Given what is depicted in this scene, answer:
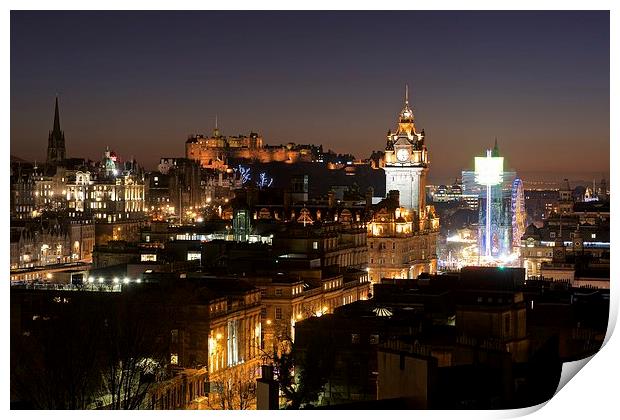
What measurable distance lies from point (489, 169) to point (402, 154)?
3375mm

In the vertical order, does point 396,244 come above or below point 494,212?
below

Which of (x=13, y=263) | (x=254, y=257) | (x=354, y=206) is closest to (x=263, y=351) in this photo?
(x=254, y=257)

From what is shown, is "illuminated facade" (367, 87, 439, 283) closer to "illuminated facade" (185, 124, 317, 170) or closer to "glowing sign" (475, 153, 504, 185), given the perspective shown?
"glowing sign" (475, 153, 504, 185)

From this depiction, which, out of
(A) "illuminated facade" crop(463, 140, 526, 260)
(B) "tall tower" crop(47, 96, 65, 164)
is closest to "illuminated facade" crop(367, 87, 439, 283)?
(A) "illuminated facade" crop(463, 140, 526, 260)

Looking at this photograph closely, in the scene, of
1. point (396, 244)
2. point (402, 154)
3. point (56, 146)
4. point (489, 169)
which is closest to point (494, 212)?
point (489, 169)

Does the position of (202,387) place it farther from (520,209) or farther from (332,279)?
(520,209)

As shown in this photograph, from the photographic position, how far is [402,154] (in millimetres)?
49469

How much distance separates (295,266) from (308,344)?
11413 millimetres

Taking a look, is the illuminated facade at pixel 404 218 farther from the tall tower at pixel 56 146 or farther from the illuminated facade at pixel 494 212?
the tall tower at pixel 56 146

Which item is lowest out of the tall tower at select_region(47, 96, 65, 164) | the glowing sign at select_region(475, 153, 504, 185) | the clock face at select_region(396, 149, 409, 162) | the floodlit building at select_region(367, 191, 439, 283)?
the floodlit building at select_region(367, 191, 439, 283)

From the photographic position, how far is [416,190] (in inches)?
1933

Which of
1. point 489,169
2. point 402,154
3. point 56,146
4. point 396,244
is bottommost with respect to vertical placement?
point 396,244

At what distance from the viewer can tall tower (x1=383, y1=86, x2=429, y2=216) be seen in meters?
49.2

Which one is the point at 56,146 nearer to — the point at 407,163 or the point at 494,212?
the point at 407,163
